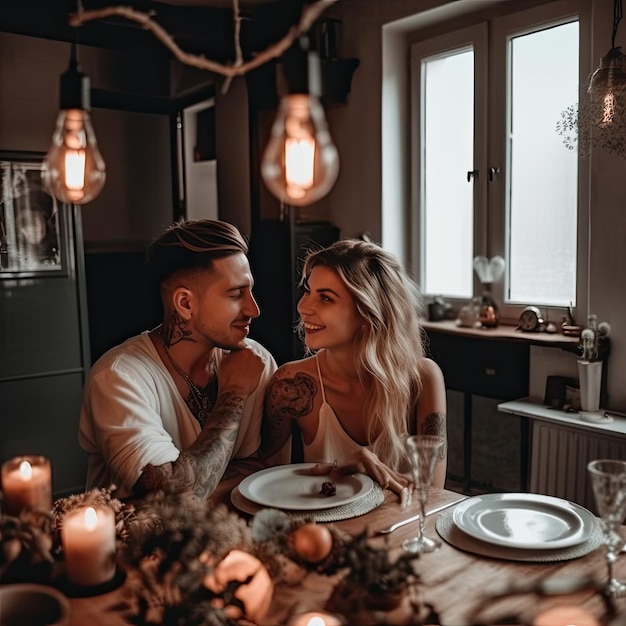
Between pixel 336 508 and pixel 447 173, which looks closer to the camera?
pixel 336 508

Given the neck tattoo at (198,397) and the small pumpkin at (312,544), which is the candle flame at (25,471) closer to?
the small pumpkin at (312,544)

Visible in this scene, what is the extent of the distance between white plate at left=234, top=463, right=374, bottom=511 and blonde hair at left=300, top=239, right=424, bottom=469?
0.29 metres

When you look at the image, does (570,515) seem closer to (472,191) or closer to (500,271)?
(500,271)

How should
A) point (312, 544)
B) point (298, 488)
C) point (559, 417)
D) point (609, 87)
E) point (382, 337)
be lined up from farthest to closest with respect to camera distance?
point (559, 417) → point (609, 87) → point (382, 337) → point (298, 488) → point (312, 544)

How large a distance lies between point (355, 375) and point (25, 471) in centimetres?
100

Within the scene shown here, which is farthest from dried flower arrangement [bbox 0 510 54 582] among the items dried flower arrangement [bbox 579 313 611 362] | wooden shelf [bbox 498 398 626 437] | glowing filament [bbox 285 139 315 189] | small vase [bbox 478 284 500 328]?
small vase [bbox 478 284 500 328]

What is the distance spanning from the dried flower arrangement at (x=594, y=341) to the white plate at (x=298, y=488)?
5.06 ft

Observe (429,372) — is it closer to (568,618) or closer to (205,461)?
(205,461)

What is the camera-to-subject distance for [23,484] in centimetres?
107

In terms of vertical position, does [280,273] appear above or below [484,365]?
above

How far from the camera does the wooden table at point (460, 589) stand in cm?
95

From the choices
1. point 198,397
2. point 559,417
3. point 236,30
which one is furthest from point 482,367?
point 236,30

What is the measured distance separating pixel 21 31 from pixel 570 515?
10.7 feet

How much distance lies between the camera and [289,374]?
5.98 feet
